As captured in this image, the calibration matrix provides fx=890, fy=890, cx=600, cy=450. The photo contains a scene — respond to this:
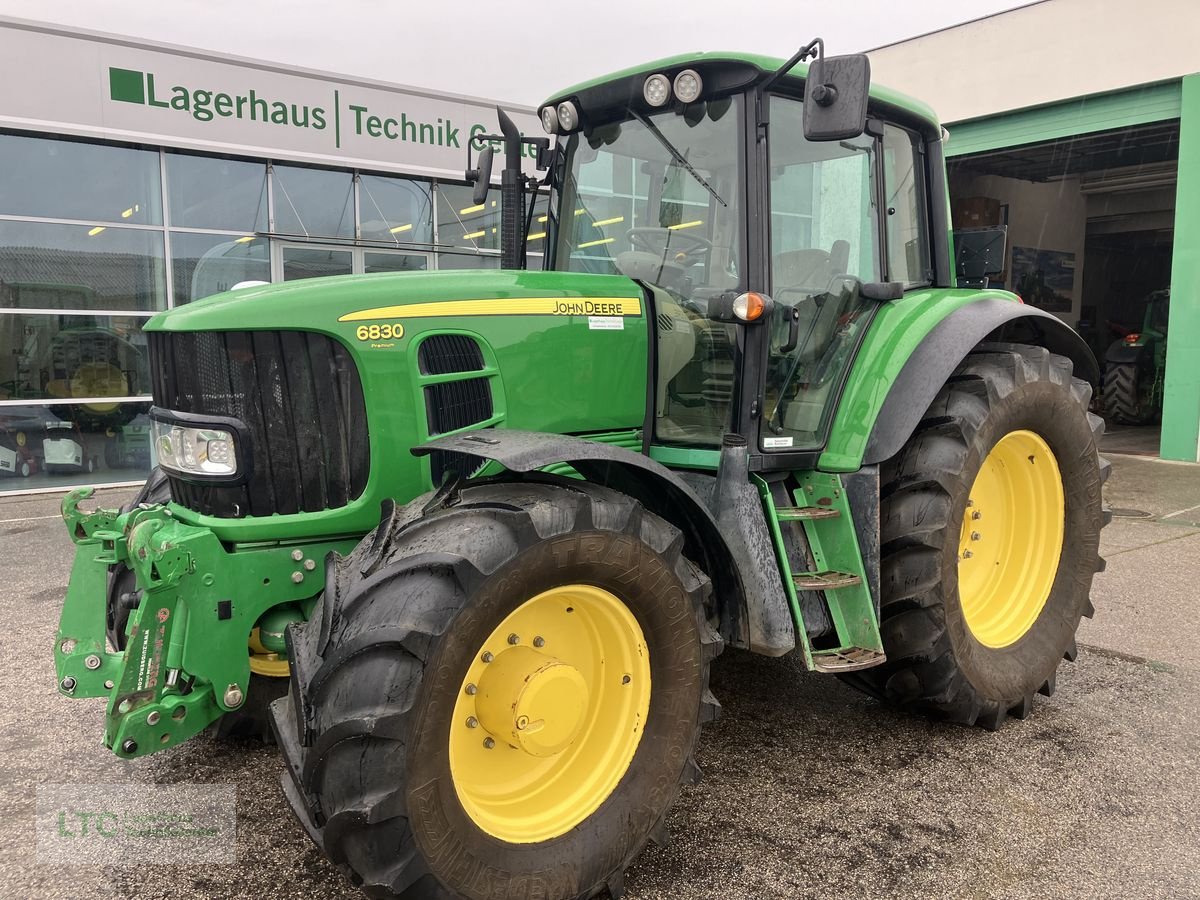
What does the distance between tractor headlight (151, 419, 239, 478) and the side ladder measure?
5.45 ft

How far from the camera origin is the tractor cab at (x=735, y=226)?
Result: 2992mm

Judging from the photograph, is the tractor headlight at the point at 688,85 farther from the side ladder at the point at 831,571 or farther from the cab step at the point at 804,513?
the cab step at the point at 804,513

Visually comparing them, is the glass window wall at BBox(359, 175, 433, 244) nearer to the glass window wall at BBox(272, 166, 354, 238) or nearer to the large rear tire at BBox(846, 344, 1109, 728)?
the glass window wall at BBox(272, 166, 354, 238)

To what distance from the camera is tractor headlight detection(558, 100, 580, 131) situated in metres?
3.36

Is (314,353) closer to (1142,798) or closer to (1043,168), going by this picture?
(1142,798)

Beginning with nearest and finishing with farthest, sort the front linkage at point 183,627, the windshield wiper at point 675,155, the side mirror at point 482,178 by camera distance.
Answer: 1. the front linkage at point 183,627
2. the windshield wiper at point 675,155
3. the side mirror at point 482,178

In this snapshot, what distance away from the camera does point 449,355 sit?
9.05ft

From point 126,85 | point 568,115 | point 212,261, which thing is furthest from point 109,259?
point 568,115

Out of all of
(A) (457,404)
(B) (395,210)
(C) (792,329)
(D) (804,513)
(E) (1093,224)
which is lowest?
(D) (804,513)

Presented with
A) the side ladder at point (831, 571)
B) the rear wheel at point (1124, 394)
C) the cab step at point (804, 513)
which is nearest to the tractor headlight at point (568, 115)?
the side ladder at point (831, 571)

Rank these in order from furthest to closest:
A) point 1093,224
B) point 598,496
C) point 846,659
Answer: point 1093,224 < point 846,659 < point 598,496

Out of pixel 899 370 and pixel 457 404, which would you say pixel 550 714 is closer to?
pixel 457 404

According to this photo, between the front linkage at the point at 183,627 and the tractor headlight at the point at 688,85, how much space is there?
183 centimetres

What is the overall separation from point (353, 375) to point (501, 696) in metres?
1.03
